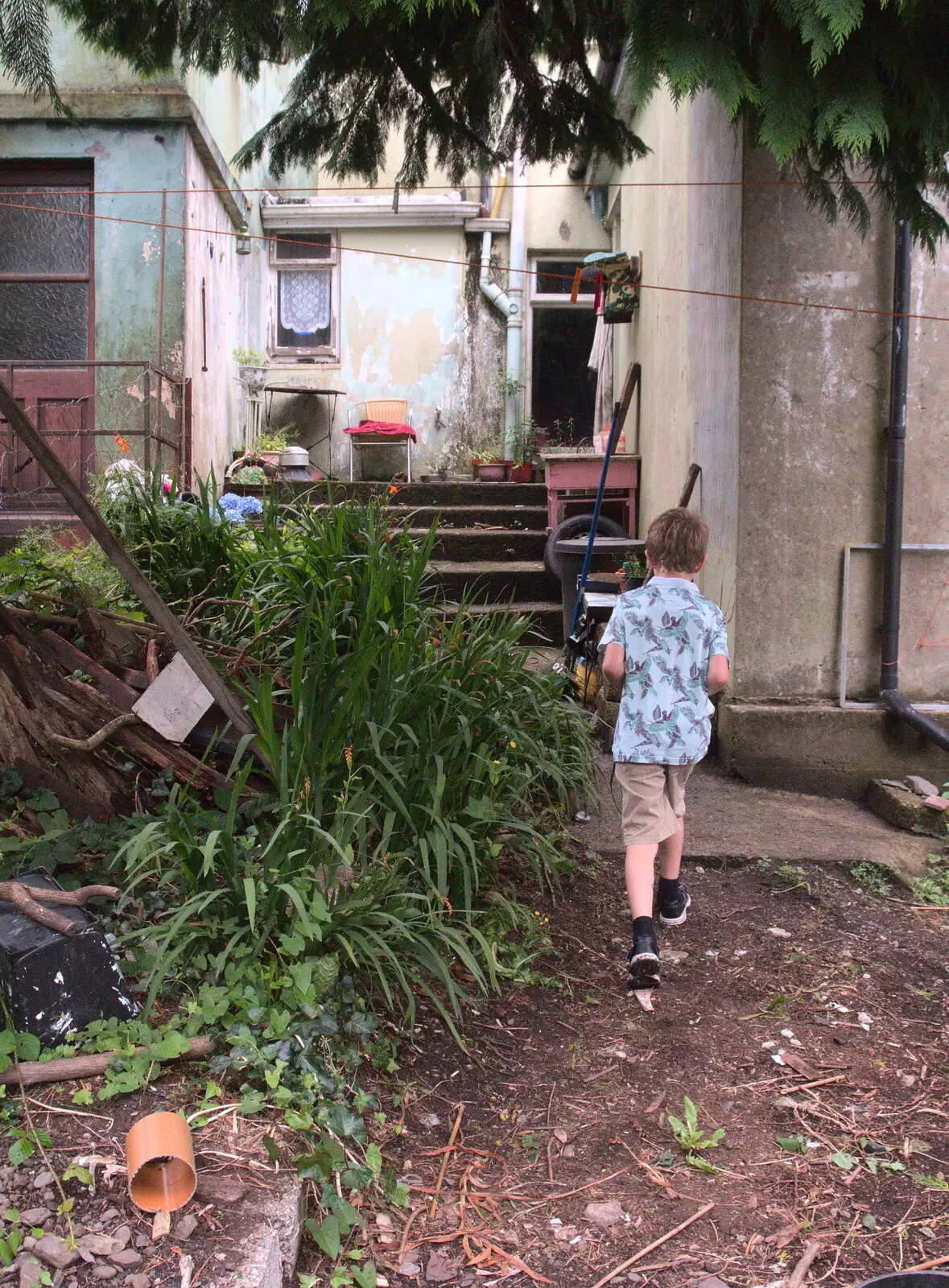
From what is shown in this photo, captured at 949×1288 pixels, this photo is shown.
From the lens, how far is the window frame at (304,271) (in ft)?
39.0

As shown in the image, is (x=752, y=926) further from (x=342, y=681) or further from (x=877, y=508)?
(x=877, y=508)

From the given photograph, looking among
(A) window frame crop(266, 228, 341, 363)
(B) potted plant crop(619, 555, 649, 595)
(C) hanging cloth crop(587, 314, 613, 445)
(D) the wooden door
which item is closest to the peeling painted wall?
(A) window frame crop(266, 228, 341, 363)

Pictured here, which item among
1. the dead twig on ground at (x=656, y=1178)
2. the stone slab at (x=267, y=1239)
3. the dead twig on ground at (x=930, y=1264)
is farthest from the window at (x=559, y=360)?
the stone slab at (x=267, y=1239)

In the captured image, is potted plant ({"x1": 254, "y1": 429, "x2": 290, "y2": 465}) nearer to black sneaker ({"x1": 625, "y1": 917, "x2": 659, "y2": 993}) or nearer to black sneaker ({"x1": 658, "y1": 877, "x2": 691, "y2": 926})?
black sneaker ({"x1": 658, "y1": 877, "x2": 691, "y2": 926})

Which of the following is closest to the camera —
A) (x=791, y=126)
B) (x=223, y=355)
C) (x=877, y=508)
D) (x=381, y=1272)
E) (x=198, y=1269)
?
(x=198, y=1269)

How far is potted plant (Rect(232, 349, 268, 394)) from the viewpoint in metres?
10.3

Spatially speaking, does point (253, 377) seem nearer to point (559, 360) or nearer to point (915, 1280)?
Result: point (559, 360)

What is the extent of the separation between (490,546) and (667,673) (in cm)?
496

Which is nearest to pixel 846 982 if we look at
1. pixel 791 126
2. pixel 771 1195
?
pixel 771 1195

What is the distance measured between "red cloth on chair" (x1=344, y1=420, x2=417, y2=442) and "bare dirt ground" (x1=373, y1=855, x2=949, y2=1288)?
830 centimetres

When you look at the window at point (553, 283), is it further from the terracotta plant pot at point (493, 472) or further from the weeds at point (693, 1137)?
the weeds at point (693, 1137)

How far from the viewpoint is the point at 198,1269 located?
5.43 ft

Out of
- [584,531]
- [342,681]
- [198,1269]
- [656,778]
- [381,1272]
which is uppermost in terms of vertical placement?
[584,531]

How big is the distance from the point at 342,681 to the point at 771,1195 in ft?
5.63
